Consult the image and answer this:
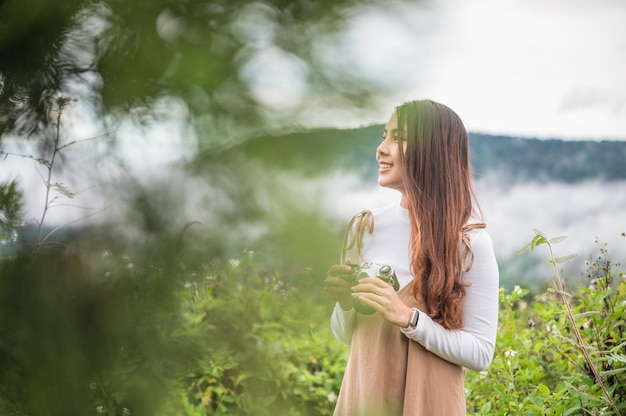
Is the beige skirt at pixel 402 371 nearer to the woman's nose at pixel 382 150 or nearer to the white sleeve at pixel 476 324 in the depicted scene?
the white sleeve at pixel 476 324

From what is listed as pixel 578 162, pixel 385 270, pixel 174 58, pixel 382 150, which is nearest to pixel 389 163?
pixel 382 150

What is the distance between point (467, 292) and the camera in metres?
1.57

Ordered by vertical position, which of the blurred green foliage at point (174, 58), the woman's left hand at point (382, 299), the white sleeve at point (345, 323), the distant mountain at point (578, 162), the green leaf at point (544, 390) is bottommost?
the green leaf at point (544, 390)

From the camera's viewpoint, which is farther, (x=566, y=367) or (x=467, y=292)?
(x=566, y=367)

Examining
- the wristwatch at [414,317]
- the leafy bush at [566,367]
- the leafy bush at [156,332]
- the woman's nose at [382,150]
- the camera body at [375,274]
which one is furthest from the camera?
the leafy bush at [566,367]

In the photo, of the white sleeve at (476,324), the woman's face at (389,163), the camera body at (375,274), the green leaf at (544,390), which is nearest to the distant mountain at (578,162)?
the green leaf at (544,390)

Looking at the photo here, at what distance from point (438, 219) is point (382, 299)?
0.36m

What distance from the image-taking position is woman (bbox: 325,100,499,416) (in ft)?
4.72

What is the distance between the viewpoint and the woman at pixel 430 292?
1.44 meters

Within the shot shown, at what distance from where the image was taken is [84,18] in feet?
1.94

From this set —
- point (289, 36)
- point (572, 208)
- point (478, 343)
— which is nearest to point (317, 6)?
point (289, 36)

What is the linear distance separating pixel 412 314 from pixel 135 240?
3.25 ft

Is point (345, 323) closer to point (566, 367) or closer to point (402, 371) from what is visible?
point (402, 371)

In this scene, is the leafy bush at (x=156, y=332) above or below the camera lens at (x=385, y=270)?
below
